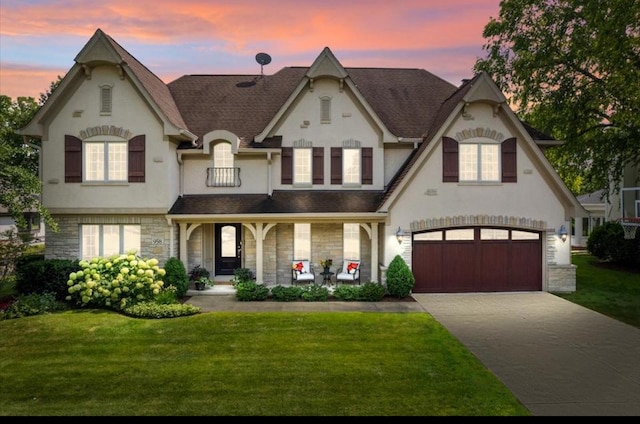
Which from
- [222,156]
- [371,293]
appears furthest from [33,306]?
[371,293]

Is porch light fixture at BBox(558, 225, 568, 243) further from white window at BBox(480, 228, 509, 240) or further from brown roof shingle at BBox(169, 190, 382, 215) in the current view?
brown roof shingle at BBox(169, 190, 382, 215)

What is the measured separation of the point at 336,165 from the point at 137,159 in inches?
312

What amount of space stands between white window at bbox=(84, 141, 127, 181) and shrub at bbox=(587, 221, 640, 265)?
2546cm

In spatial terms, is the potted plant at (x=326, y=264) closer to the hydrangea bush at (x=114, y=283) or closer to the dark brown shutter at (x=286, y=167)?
the dark brown shutter at (x=286, y=167)

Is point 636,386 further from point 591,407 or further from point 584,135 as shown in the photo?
point 584,135

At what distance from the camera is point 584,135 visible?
22.8 m

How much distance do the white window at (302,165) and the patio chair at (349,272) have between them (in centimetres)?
382

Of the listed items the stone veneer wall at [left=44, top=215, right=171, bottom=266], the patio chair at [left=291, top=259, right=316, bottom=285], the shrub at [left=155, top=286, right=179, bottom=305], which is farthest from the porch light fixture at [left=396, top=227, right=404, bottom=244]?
the stone veneer wall at [left=44, top=215, right=171, bottom=266]

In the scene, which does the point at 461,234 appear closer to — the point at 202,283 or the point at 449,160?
the point at 449,160

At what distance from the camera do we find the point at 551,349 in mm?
10383

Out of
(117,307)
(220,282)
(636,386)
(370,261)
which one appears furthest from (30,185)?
(636,386)

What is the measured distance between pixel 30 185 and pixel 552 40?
24.8 metres

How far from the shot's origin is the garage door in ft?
54.5

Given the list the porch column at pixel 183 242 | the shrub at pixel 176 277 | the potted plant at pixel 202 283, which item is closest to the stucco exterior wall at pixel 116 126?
the porch column at pixel 183 242
